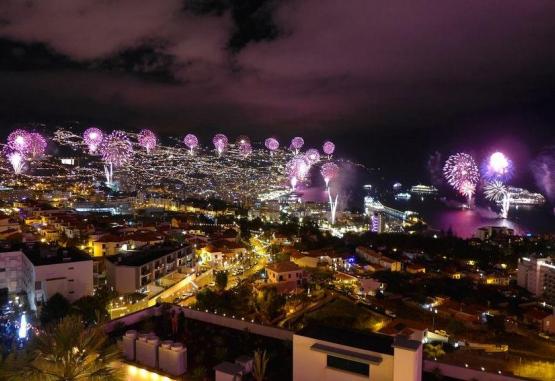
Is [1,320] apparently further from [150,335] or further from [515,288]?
[515,288]

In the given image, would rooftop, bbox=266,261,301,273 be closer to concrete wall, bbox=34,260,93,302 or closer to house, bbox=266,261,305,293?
house, bbox=266,261,305,293

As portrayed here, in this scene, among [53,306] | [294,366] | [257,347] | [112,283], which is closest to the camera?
[294,366]

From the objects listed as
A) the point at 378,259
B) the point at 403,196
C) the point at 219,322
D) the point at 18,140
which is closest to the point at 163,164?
the point at 403,196

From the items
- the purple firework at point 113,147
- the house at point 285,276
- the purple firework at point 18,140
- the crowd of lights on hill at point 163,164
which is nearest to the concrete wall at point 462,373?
the house at point 285,276

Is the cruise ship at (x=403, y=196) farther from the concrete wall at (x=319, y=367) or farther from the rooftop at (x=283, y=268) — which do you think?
the concrete wall at (x=319, y=367)

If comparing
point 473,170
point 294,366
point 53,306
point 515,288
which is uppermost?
point 473,170

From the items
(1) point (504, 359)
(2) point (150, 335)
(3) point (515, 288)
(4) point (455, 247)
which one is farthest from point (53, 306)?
(4) point (455, 247)
